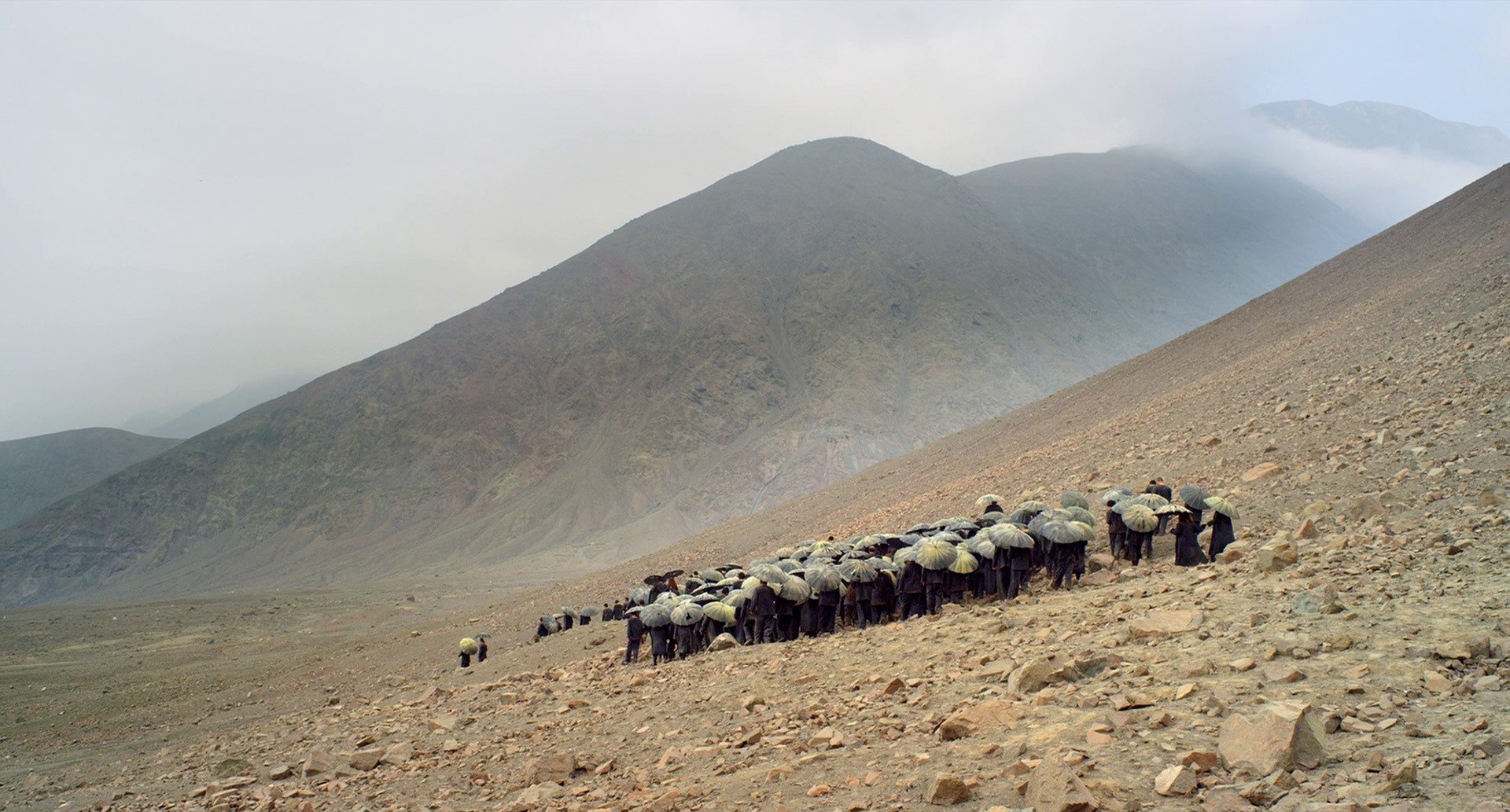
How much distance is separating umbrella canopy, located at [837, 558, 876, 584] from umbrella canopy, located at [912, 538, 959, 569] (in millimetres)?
854

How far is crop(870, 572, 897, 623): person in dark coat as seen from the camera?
46.2 ft

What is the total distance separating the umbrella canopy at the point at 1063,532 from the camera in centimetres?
1274

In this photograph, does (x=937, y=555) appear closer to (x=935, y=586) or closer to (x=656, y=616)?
(x=935, y=586)

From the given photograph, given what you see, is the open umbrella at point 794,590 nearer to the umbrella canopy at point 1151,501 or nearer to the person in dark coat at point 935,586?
the person in dark coat at point 935,586

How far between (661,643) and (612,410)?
6215 cm

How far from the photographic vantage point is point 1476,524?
8812 mm

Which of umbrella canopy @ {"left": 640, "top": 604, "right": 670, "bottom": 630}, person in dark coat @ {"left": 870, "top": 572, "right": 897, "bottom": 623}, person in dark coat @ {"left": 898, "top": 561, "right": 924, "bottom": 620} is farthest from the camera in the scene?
umbrella canopy @ {"left": 640, "top": 604, "right": 670, "bottom": 630}

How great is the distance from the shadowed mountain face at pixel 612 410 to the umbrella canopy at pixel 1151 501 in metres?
41.7

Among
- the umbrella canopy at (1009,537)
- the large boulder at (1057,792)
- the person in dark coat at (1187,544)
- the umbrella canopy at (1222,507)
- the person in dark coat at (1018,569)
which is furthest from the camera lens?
the person in dark coat at (1018,569)

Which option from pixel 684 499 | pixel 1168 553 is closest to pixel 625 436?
pixel 684 499

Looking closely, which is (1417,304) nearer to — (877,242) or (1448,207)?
(1448,207)

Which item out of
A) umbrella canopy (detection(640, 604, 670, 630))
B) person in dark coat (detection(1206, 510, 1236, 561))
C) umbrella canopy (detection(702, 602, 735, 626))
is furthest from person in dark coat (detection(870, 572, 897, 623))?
person in dark coat (detection(1206, 510, 1236, 561))

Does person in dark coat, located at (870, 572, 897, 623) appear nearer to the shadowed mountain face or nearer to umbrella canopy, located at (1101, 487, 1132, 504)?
umbrella canopy, located at (1101, 487, 1132, 504)

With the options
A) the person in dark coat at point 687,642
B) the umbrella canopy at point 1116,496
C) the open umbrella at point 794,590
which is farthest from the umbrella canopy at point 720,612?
the umbrella canopy at point 1116,496
